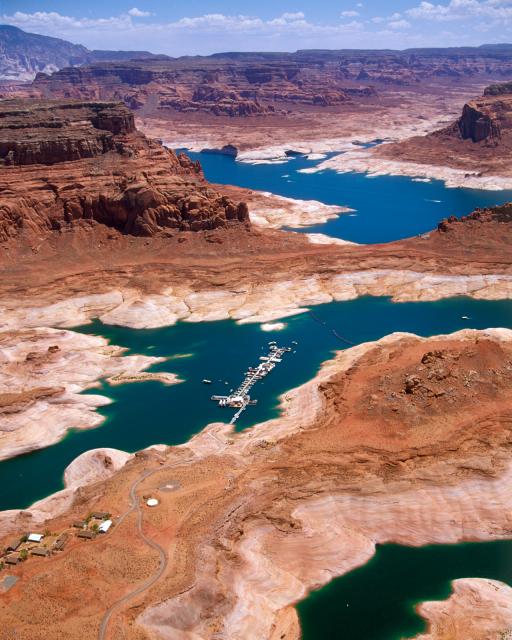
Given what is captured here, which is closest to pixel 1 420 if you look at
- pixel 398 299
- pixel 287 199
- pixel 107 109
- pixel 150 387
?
pixel 150 387

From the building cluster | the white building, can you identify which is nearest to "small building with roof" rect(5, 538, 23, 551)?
the building cluster

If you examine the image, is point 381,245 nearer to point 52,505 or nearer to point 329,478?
point 329,478

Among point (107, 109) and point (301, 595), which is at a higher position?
point (107, 109)

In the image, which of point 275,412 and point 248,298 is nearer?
point 275,412

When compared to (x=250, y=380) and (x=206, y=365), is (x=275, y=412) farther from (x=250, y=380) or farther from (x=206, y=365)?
(x=206, y=365)

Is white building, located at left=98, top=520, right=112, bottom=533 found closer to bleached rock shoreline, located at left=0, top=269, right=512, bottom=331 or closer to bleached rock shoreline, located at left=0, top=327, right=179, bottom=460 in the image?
bleached rock shoreline, located at left=0, top=327, right=179, bottom=460

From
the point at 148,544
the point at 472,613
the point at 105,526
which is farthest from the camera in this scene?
the point at 105,526

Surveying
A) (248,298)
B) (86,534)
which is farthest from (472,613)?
(248,298)
